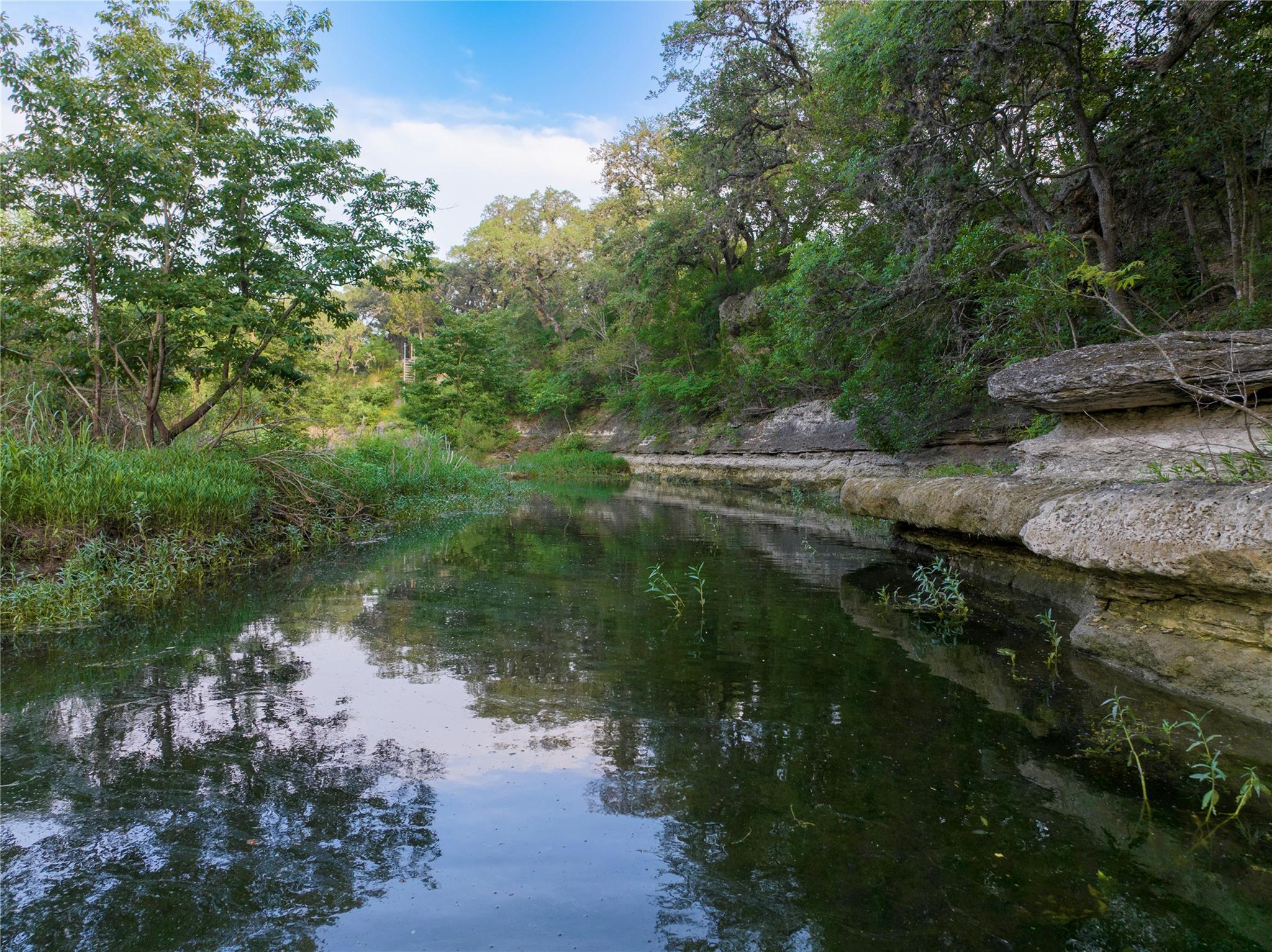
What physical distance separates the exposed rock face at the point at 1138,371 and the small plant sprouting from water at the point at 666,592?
3.99 m

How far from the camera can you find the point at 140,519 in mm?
6812

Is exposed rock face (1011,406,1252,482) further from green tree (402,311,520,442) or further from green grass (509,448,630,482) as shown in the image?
green tree (402,311,520,442)

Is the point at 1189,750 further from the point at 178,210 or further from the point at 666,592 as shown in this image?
the point at 178,210

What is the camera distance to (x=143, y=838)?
2570mm

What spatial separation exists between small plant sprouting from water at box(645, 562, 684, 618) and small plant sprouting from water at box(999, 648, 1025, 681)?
8.30ft

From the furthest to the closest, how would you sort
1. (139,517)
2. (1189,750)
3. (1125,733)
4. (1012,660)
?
(139,517)
(1012,660)
(1125,733)
(1189,750)

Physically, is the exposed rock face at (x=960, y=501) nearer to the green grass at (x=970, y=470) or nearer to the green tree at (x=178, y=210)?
the green grass at (x=970, y=470)

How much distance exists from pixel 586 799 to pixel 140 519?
6224 mm

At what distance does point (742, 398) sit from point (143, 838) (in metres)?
22.3

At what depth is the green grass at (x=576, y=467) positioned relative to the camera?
1109 inches

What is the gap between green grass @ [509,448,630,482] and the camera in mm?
28156

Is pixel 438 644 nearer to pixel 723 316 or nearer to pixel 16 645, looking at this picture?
pixel 16 645

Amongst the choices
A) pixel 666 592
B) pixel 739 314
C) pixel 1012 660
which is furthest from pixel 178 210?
pixel 739 314

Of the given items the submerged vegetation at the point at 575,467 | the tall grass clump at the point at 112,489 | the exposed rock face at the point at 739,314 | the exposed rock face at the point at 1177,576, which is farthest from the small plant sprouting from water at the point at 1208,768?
the submerged vegetation at the point at 575,467
